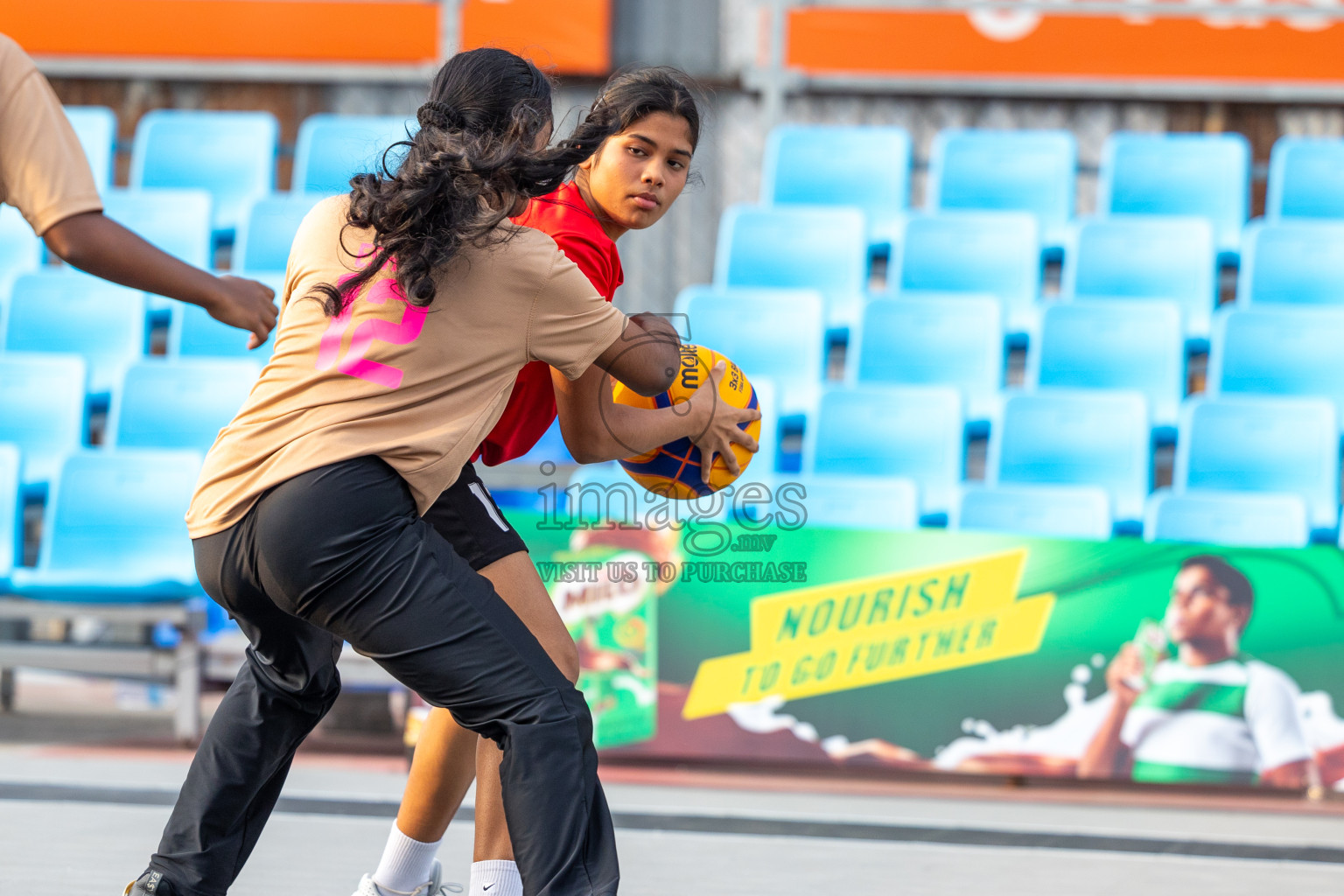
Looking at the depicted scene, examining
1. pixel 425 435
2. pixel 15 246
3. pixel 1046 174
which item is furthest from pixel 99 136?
pixel 425 435

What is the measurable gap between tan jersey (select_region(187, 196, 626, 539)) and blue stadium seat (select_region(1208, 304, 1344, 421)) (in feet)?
16.7

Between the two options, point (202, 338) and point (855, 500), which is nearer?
point (855, 500)

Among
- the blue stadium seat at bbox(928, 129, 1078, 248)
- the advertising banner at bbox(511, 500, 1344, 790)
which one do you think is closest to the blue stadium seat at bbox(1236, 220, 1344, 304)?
the blue stadium seat at bbox(928, 129, 1078, 248)

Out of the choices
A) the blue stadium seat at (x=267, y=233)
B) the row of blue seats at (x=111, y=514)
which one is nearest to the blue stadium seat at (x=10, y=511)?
the row of blue seats at (x=111, y=514)

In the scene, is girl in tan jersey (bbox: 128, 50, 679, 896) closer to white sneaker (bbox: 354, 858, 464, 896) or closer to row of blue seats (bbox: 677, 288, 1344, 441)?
white sneaker (bbox: 354, 858, 464, 896)

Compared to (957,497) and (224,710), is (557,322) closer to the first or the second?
(224,710)

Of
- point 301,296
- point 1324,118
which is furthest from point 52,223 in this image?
point 1324,118

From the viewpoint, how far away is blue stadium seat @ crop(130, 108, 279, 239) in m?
8.54

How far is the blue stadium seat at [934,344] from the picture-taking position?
22.8ft

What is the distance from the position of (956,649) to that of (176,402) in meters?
3.74

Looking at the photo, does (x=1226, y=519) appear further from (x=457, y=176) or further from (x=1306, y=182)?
(x=457, y=176)

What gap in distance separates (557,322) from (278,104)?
287 inches

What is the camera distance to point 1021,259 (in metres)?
7.50

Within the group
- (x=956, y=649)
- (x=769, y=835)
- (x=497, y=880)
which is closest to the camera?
(x=497, y=880)
